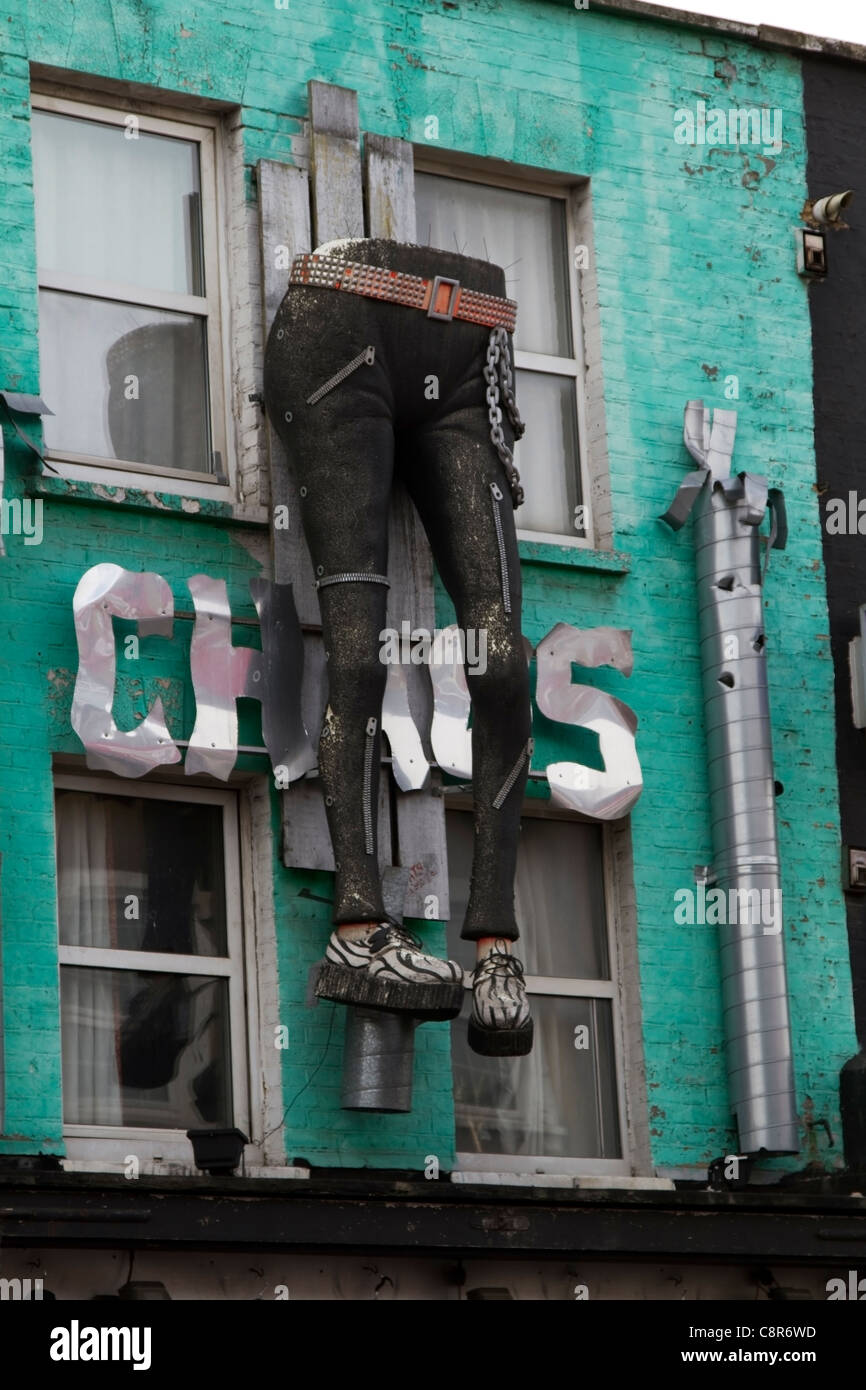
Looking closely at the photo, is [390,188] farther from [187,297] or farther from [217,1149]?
[217,1149]

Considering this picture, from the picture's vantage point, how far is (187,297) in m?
13.7

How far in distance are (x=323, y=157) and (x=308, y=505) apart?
6.51 feet

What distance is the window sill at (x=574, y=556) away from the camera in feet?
45.4

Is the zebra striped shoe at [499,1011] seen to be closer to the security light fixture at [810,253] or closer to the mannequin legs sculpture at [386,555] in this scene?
the mannequin legs sculpture at [386,555]

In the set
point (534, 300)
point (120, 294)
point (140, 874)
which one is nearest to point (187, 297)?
point (120, 294)

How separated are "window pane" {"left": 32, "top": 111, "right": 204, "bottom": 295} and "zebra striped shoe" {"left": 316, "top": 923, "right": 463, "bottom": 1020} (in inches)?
140

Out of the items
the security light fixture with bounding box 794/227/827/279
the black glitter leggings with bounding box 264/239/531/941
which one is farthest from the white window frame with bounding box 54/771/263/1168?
the security light fixture with bounding box 794/227/827/279

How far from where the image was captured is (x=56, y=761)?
12.6m

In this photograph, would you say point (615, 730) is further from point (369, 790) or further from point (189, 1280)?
point (189, 1280)

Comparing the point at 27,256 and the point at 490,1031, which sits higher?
the point at 27,256

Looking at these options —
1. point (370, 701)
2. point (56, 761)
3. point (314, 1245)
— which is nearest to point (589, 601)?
point (370, 701)

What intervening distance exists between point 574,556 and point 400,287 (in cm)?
176

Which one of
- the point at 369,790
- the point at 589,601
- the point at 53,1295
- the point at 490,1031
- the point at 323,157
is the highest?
the point at 323,157

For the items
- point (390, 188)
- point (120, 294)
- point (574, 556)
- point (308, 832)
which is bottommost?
point (308, 832)
